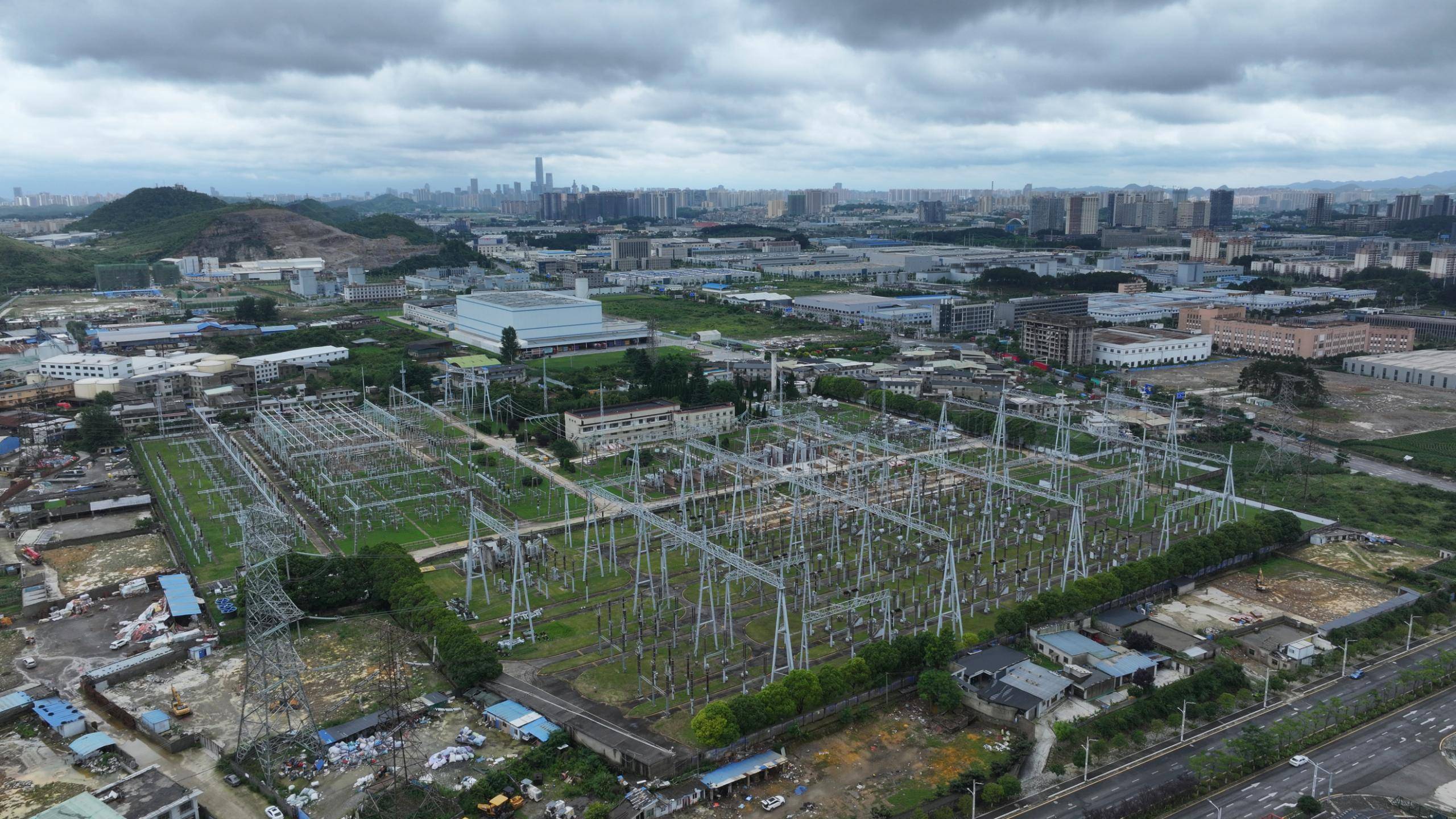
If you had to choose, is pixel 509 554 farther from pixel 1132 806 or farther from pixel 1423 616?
pixel 1423 616

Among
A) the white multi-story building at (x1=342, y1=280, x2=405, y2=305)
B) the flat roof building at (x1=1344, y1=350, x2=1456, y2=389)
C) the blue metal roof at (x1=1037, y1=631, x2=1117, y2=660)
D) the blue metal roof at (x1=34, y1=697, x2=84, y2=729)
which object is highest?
the white multi-story building at (x1=342, y1=280, x2=405, y2=305)

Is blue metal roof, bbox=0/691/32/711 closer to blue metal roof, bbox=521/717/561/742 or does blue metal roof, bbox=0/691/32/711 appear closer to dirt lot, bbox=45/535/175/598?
dirt lot, bbox=45/535/175/598

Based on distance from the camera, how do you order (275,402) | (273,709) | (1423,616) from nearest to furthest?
(273,709), (1423,616), (275,402)

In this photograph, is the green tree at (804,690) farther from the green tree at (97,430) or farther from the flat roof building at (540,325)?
the flat roof building at (540,325)

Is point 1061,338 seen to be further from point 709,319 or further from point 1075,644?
point 1075,644

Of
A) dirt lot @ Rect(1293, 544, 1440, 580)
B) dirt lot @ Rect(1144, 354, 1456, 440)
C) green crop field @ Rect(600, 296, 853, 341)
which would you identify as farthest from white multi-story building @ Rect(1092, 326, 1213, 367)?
dirt lot @ Rect(1293, 544, 1440, 580)

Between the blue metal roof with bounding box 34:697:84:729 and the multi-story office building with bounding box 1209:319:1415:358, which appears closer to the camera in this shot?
the blue metal roof with bounding box 34:697:84:729

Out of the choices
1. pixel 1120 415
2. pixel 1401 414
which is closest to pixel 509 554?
pixel 1120 415
